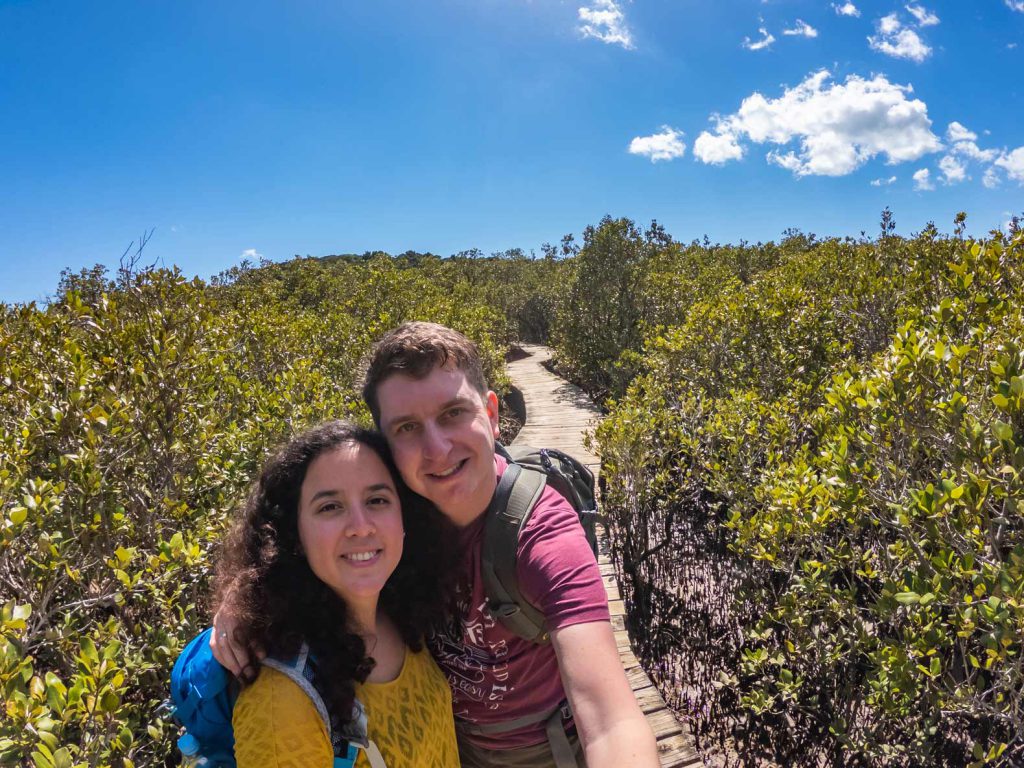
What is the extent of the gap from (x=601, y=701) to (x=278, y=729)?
0.75 metres

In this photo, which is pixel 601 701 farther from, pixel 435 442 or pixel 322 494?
pixel 322 494

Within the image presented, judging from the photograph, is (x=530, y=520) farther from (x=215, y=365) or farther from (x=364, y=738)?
(x=215, y=365)

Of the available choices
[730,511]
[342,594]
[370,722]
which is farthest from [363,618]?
[730,511]

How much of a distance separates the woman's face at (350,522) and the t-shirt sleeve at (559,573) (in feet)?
1.28

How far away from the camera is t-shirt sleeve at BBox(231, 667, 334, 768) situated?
1.21m

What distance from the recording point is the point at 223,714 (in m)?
1.36

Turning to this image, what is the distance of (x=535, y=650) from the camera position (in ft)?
5.68

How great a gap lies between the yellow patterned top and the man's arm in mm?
475

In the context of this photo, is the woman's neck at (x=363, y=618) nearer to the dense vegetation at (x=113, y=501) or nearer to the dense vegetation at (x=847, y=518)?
the dense vegetation at (x=113, y=501)

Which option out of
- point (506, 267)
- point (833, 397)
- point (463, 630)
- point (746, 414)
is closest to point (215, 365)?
point (463, 630)

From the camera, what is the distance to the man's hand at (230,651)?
134cm

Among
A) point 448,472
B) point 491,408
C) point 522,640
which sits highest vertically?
point 491,408

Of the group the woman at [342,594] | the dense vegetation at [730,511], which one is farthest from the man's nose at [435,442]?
the dense vegetation at [730,511]

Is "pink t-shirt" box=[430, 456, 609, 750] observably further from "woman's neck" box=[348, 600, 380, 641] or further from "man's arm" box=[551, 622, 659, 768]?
"woman's neck" box=[348, 600, 380, 641]
